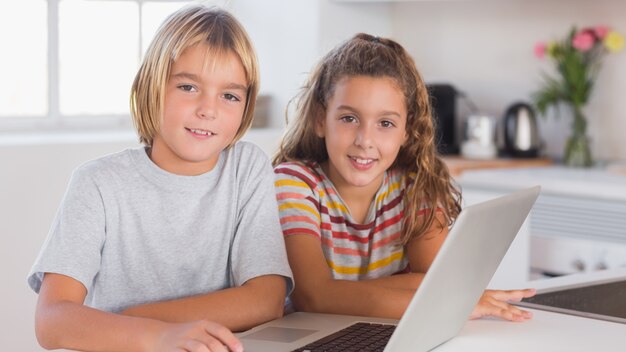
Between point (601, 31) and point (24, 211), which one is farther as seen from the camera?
point (601, 31)

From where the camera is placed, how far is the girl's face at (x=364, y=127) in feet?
5.80

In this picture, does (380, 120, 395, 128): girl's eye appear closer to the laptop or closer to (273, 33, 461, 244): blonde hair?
(273, 33, 461, 244): blonde hair

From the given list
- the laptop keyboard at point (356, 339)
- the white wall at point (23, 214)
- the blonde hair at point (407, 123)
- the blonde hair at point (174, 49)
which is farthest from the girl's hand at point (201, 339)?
the white wall at point (23, 214)

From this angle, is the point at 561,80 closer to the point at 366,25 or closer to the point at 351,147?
the point at 366,25

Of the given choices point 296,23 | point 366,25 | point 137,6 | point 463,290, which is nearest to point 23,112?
point 137,6

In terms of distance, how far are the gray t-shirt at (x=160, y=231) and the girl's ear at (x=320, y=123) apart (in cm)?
26

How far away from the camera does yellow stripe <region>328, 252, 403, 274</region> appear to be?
70.1 inches

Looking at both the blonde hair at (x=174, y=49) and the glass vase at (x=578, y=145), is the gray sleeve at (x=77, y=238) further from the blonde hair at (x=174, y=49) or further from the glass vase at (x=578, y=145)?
the glass vase at (x=578, y=145)

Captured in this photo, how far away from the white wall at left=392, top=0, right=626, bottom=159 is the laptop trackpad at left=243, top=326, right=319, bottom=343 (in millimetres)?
2608

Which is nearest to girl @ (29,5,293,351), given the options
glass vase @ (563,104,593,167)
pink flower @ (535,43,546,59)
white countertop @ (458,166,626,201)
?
white countertop @ (458,166,626,201)

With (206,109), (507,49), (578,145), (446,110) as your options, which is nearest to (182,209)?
(206,109)

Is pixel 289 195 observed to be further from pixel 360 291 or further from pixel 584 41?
pixel 584 41

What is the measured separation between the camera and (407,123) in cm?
191

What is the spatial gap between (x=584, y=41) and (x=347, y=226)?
6.85 feet
